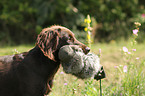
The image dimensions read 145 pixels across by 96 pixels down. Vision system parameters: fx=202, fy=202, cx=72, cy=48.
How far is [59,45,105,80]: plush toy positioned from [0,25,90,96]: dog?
0.13m

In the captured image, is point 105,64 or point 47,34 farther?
point 105,64

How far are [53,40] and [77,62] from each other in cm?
45

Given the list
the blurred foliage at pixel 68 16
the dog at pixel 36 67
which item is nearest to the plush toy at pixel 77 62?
the dog at pixel 36 67

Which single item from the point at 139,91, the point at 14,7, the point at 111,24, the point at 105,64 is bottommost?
the point at 139,91

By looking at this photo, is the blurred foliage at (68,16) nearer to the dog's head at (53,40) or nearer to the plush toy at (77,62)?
the dog's head at (53,40)

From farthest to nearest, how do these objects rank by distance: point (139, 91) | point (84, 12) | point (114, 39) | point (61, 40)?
1. point (114, 39)
2. point (84, 12)
3. point (139, 91)
4. point (61, 40)

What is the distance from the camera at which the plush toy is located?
2588mm

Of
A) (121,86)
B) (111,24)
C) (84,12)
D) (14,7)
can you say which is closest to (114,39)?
(111,24)

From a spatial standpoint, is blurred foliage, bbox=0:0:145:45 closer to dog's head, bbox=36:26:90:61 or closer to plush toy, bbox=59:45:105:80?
dog's head, bbox=36:26:90:61

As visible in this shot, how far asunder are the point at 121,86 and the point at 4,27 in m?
10.6

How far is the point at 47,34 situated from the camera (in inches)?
106

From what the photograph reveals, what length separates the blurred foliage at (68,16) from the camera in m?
10.5

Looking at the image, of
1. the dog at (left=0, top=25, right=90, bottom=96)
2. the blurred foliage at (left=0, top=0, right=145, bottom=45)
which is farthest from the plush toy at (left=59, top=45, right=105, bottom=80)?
the blurred foliage at (left=0, top=0, right=145, bottom=45)

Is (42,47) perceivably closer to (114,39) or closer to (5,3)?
(114,39)
